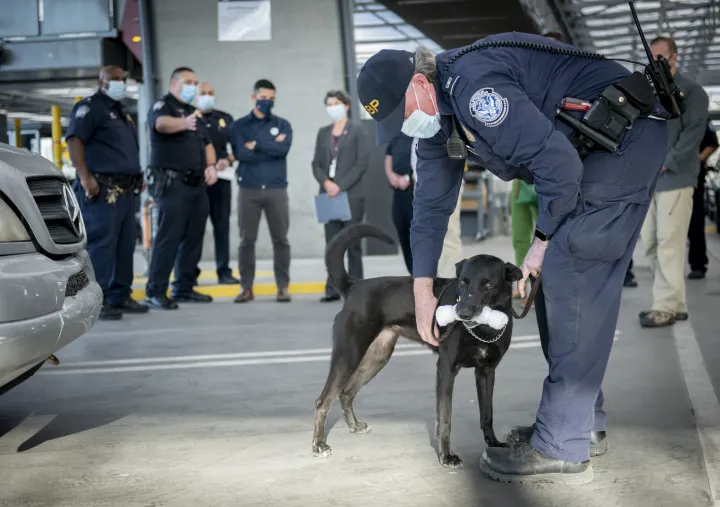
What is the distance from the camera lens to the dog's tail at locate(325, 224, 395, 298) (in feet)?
11.8

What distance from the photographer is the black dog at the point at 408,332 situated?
3.22m

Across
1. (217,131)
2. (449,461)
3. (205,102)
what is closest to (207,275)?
(217,131)

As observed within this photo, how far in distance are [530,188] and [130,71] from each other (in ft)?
30.7

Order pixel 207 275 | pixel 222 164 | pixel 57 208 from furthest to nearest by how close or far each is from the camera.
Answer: pixel 207 275, pixel 222 164, pixel 57 208

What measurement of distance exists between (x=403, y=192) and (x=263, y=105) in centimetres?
167

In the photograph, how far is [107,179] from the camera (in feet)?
24.3

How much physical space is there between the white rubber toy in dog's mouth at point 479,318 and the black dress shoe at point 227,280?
7221 mm

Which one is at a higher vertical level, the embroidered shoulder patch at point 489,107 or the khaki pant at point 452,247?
the embroidered shoulder patch at point 489,107

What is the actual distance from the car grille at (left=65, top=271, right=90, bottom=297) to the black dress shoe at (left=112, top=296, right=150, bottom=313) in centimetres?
379

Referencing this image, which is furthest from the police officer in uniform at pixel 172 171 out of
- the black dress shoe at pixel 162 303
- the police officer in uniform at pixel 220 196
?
the police officer in uniform at pixel 220 196

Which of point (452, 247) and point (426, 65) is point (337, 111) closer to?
point (452, 247)

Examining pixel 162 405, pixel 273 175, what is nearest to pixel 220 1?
pixel 273 175

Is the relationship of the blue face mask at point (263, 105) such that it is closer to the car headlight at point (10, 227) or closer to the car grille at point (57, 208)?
the car grille at point (57, 208)

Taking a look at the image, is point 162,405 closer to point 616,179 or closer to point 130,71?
point 616,179
